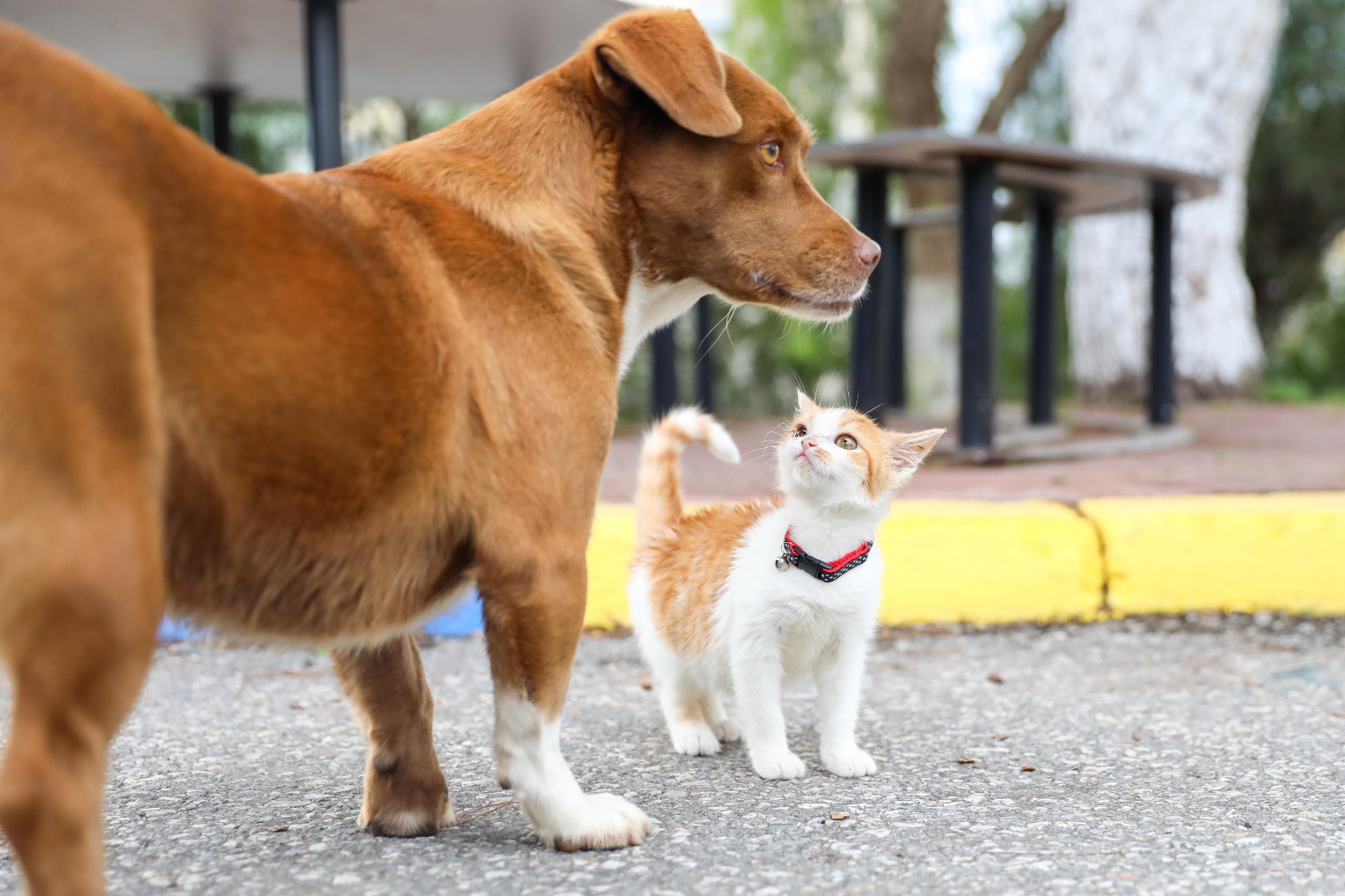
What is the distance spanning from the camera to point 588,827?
217 cm

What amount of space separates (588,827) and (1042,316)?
6.39 m

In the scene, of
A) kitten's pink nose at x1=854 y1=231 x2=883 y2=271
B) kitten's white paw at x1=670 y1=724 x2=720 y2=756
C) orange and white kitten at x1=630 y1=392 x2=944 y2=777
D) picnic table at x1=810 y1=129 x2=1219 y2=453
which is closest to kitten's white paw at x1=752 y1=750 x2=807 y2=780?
orange and white kitten at x1=630 y1=392 x2=944 y2=777

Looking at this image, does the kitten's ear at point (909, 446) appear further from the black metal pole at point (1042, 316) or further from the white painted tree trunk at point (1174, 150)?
the white painted tree trunk at point (1174, 150)

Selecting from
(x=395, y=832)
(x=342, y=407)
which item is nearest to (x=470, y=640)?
(x=395, y=832)

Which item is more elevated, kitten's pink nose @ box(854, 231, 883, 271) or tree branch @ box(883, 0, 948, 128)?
tree branch @ box(883, 0, 948, 128)

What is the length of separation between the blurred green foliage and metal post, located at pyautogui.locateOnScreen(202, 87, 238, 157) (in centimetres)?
1167

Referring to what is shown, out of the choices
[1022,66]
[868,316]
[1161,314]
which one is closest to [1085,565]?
[868,316]

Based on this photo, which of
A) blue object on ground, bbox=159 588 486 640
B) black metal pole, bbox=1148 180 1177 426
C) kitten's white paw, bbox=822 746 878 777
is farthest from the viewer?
black metal pole, bbox=1148 180 1177 426

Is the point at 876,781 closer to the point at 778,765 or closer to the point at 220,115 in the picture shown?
the point at 778,765

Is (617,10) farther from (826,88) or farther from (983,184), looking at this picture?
(826,88)

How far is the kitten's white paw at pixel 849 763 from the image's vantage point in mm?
2688

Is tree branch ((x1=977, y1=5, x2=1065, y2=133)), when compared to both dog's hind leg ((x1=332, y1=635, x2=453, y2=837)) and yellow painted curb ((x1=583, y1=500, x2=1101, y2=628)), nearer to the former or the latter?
yellow painted curb ((x1=583, y1=500, x2=1101, y2=628))

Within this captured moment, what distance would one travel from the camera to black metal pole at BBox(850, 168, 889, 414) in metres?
6.15

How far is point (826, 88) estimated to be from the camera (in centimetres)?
1477
